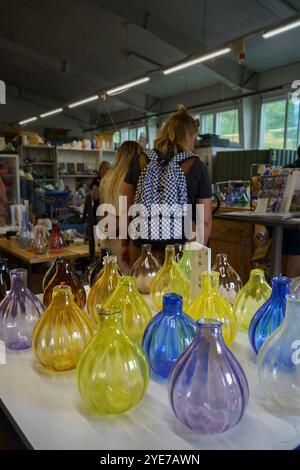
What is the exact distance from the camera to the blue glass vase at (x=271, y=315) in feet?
2.63

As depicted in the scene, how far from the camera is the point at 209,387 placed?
610 mm

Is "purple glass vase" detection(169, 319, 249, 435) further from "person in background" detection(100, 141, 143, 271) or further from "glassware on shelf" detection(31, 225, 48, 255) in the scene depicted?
"glassware on shelf" detection(31, 225, 48, 255)

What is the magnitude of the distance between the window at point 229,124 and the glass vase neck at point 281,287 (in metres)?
8.13

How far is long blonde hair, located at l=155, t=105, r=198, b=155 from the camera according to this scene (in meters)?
1.81

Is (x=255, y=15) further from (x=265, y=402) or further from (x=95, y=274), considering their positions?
(x=265, y=402)

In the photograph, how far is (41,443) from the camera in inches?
23.1

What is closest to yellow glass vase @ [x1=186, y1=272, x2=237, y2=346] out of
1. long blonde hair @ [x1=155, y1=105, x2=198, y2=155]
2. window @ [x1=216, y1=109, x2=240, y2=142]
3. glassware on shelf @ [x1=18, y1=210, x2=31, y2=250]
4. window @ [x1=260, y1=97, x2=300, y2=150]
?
long blonde hair @ [x1=155, y1=105, x2=198, y2=155]

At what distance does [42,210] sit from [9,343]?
4.05 metres

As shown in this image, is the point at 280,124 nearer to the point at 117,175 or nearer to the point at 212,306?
the point at 117,175

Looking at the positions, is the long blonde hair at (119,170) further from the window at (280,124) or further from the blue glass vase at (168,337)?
the window at (280,124)

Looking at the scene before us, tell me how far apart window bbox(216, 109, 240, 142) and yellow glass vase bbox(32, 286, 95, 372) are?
8.26 m

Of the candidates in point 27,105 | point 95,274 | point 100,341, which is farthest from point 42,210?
point 27,105

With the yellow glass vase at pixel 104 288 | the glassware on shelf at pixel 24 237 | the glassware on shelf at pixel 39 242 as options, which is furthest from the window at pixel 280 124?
the yellow glass vase at pixel 104 288

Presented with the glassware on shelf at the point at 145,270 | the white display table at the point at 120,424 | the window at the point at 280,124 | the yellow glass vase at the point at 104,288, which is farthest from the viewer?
the window at the point at 280,124
